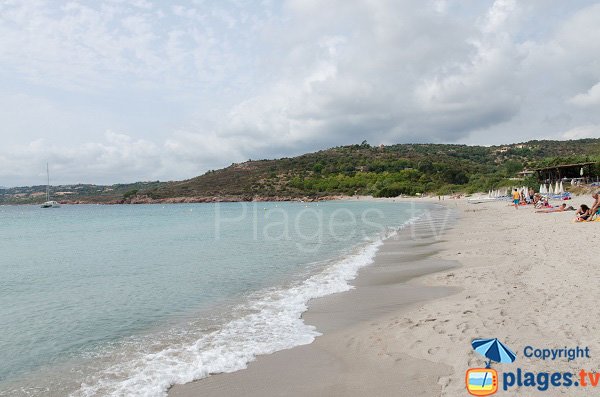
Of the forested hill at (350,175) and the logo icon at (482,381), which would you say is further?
the forested hill at (350,175)

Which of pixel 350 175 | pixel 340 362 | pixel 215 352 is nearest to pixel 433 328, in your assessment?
pixel 340 362

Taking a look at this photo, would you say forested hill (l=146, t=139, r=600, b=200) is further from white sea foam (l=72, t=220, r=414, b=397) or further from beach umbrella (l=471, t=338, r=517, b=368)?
beach umbrella (l=471, t=338, r=517, b=368)

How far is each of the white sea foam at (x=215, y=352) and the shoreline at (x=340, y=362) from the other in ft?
0.67

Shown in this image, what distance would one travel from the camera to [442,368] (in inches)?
187

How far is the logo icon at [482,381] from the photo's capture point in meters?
4.08

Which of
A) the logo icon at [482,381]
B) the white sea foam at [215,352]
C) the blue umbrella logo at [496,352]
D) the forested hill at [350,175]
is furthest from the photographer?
the forested hill at [350,175]

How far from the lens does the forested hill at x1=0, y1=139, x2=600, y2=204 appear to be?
96750 mm

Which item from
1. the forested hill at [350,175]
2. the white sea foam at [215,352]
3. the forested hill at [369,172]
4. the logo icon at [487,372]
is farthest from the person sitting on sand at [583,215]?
the forested hill at [369,172]

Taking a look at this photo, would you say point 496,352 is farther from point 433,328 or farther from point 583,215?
point 583,215

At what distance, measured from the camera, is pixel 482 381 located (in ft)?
14.2

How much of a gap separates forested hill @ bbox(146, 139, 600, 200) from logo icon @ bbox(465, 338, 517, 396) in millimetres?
75735

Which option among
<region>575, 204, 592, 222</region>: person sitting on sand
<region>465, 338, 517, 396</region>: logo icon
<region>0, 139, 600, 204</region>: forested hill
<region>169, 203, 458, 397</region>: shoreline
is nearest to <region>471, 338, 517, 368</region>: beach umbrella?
<region>465, 338, 517, 396</region>: logo icon

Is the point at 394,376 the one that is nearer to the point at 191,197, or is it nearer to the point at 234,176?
the point at 191,197

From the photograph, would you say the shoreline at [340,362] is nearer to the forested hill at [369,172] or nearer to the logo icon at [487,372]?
the logo icon at [487,372]
